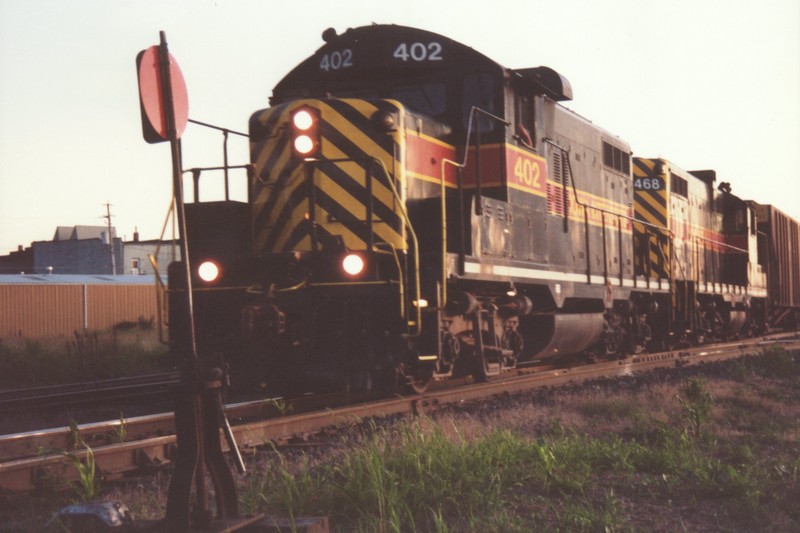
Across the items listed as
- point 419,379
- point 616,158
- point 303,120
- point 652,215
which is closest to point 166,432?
point 419,379

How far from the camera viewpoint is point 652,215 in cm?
1641

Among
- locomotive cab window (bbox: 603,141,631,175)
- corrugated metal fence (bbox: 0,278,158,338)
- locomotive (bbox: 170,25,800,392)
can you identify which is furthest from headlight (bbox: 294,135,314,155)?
corrugated metal fence (bbox: 0,278,158,338)

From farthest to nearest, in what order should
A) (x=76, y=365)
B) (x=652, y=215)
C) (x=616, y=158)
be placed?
(x=652, y=215), (x=76, y=365), (x=616, y=158)

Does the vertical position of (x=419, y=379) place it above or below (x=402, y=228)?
below

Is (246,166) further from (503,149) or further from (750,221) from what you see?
(750,221)

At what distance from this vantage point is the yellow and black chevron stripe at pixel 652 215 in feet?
49.0

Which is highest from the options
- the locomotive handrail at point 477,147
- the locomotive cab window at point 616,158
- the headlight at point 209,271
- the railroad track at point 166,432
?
the locomotive cab window at point 616,158

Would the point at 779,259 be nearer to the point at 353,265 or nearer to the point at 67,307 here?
the point at 353,265

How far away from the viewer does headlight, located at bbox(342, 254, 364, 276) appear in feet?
24.2

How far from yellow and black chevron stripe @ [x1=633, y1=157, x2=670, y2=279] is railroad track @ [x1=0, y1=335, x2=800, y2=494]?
16.3ft

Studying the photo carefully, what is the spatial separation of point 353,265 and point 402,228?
775 mm

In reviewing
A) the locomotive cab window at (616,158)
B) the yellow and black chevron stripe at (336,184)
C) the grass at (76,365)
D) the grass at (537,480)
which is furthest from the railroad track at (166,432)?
the grass at (76,365)

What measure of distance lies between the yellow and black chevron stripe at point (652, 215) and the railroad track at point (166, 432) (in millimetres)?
4965

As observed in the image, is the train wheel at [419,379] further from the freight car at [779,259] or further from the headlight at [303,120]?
the freight car at [779,259]
